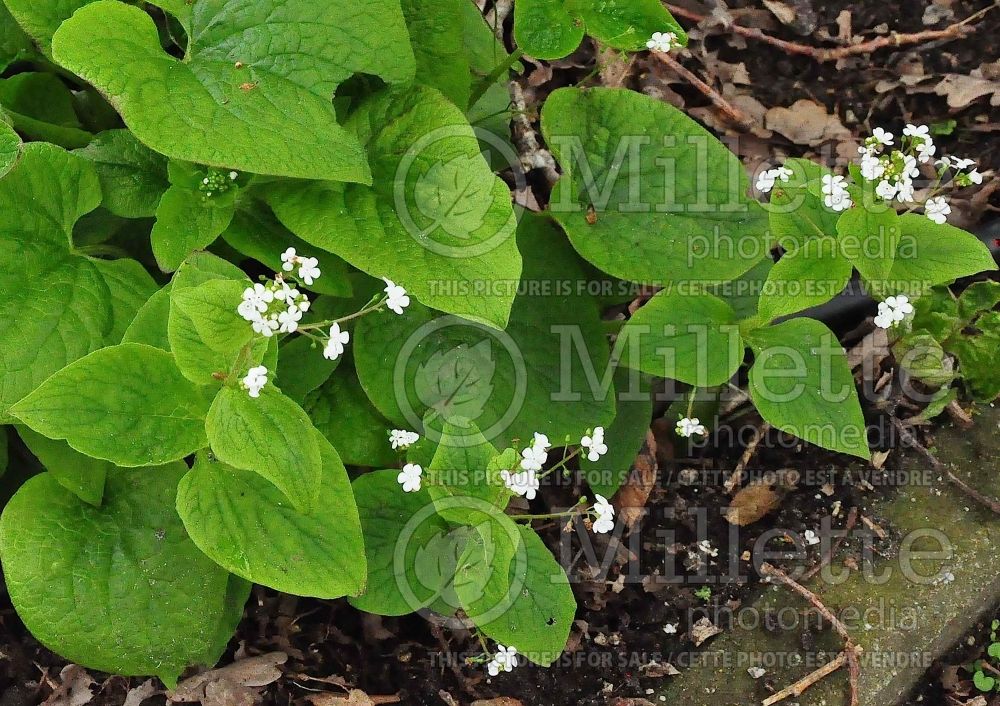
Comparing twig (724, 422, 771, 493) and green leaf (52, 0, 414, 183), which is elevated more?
green leaf (52, 0, 414, 183)

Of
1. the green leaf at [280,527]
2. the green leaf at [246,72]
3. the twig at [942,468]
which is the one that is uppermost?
the green leaf at [246,72]

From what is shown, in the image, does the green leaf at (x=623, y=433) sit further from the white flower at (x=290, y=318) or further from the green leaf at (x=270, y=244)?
the white flower at (x=290, y=318)

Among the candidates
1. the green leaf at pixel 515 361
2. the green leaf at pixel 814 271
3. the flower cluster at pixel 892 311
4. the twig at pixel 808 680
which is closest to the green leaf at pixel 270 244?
the green leaf at pixel 515 361

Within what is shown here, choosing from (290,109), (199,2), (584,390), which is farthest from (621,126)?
(199,2)

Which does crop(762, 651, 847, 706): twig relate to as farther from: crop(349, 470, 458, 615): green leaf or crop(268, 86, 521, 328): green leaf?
crop(268, 86, 521, 328): green leaf

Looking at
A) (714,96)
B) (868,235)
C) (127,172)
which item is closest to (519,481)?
(868,235)

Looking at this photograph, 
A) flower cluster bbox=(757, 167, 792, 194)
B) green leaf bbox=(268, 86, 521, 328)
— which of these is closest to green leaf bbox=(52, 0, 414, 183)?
green leaf bbox=(268, 86, 521, 328)
